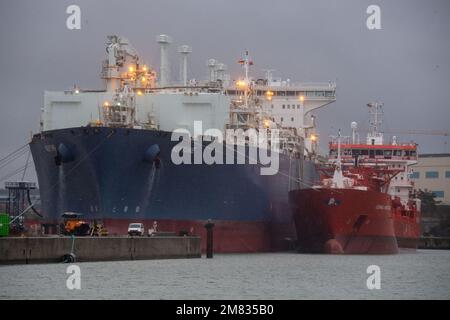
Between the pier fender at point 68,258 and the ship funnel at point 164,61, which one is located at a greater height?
the ship funnel at point 164,61

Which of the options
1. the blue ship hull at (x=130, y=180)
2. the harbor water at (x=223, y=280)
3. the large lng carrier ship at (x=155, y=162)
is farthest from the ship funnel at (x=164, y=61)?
the harbor water at (x=223, y=280)

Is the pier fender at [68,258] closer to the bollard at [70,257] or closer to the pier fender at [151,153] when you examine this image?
the bollard at [70,257]

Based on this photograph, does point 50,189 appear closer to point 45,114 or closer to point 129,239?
point 45,114

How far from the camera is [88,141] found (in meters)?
47.1

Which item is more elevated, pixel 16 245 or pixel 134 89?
pixel 134 89

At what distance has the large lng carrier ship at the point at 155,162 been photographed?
47281mm

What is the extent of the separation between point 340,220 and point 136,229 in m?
11.6

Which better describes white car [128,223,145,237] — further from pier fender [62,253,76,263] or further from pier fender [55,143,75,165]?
pier fender [62,253,76,263]

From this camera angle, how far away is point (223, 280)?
116 feet

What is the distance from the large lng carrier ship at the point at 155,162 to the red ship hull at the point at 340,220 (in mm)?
2432

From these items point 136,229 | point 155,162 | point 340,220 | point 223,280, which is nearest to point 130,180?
point 155,162
